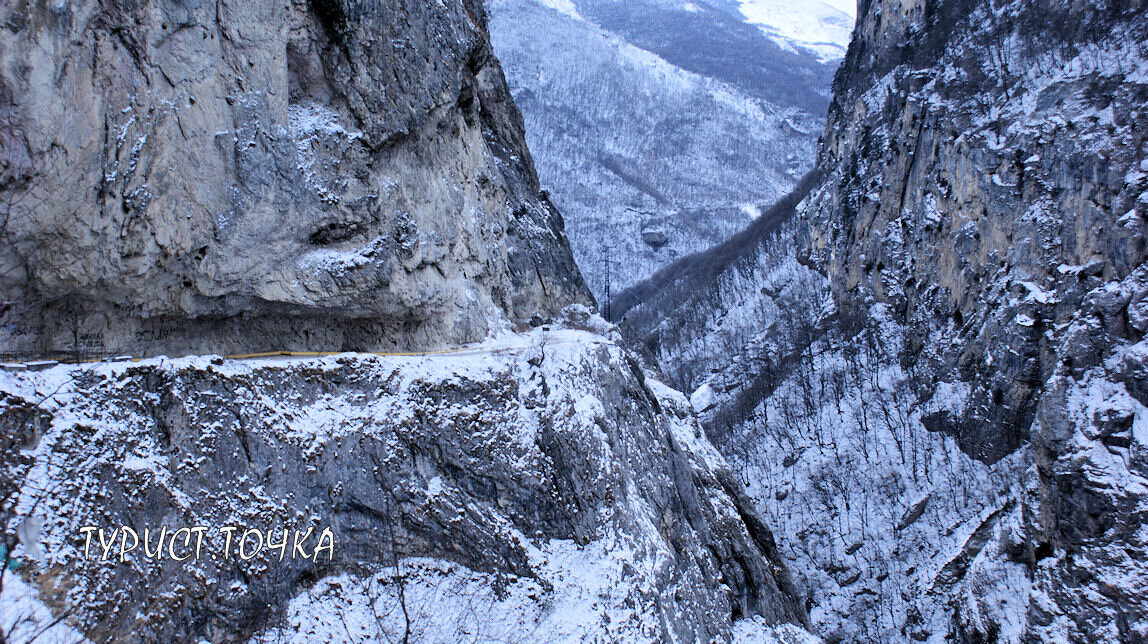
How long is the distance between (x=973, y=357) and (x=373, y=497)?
4166cm

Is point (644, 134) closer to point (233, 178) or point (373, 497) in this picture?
point (233, 178)

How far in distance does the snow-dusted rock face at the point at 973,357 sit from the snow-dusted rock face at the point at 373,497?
59.5 ft

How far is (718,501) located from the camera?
2350 cm

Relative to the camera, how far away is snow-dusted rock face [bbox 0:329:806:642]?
12.6 meters

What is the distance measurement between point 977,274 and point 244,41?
43085 millimetres

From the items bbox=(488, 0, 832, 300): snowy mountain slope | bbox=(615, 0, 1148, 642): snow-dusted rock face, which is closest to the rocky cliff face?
bbox=(615, 0, 1148, 642): snow-dusted rock face

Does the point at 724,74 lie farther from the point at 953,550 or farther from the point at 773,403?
the point at 953,550

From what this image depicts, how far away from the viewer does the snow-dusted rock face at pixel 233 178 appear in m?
14.1

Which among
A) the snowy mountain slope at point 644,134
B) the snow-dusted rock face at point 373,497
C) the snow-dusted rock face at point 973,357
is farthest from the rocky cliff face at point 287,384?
the snowy mountain slope at point 644,134

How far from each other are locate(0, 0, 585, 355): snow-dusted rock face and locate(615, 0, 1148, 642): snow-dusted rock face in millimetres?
23455

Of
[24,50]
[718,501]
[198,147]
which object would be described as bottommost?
[718,501]

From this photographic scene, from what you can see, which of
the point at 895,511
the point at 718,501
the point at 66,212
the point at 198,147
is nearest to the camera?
the point at 66,212

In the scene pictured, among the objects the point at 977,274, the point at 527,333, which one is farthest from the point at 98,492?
the point at 977,274

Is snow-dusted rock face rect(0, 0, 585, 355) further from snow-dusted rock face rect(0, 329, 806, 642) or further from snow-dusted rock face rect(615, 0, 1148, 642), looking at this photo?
snow-dusted rock face rect(615, 0, 1148, 642)
